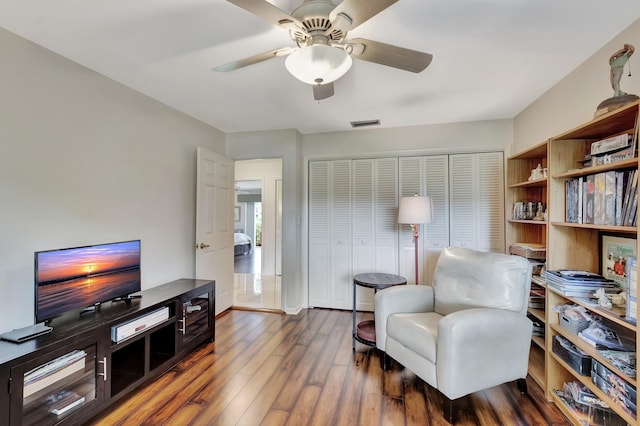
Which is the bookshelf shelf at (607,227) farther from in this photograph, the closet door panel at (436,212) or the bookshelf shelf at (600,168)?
the closet door panel at (436,212)

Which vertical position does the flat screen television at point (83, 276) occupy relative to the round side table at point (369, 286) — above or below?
above

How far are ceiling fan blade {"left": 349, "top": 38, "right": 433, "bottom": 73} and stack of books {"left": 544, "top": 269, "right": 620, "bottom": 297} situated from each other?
1.56m

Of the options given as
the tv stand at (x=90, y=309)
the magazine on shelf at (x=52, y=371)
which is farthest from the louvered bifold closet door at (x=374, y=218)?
the magazine on shelf at (x=52, y=371)

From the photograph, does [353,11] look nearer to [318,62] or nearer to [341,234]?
[318,62]

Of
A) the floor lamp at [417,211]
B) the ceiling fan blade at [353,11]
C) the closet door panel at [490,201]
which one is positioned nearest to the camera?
the ceiling fan blade at [353,11]

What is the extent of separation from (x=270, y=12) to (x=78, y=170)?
1862 mm

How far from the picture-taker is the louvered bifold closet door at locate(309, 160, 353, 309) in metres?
3.87

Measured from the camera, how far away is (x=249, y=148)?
12.9ft

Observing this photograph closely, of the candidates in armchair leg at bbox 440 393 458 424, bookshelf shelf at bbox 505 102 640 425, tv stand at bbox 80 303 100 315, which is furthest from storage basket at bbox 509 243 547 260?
tv stand at bbox 80 303 100 315

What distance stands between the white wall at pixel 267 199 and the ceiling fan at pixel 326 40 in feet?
14.4

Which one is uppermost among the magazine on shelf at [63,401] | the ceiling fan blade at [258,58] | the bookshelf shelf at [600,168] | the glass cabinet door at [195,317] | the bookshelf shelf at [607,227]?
the ceiling fan blade at [258,58]

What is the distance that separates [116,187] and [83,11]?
128cm

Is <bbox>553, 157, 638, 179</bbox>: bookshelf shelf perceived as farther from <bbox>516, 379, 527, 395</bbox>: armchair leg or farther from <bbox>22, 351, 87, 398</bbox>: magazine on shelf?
<bbox>22, 351, 87, 398</bbox>: magazine on shelf

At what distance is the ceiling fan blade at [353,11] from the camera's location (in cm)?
119
